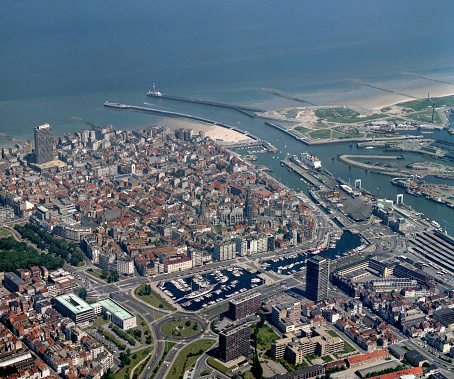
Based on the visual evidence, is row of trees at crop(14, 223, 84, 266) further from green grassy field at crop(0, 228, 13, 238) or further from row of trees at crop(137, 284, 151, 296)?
row of trees at crop(137, 284, 151, 296)

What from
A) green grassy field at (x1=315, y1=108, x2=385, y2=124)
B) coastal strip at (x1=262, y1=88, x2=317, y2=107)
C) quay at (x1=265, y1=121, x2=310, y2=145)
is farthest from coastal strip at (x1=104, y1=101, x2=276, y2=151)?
coastal strip at (x1=262, y1=88, x2=317, y2=107)

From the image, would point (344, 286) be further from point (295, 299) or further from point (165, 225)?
point (165, 225)

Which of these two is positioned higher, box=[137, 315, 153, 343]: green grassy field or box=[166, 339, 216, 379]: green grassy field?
box=[137, 315, 153, 343]: green grassy field

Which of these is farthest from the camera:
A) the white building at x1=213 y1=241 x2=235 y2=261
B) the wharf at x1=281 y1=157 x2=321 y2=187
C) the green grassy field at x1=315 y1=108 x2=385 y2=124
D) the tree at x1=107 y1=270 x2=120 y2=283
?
the green grassy field at x1=315 y1=108 x2=385 y2=124

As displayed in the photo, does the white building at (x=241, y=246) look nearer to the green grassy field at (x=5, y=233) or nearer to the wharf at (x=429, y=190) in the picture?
the green grassy field at (x=5, y=233)

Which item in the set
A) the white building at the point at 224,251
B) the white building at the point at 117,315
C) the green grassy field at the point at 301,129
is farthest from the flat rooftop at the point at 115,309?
the green grassy field at the point at 301,129

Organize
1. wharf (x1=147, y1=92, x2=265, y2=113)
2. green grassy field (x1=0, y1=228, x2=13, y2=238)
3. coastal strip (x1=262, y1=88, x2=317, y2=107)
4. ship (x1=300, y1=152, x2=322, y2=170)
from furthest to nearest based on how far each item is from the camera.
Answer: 1. coastal strip (x1=262, y1=88, x2=317, y2=107)
2. wharf (x1=147, y1=92, x2=265, y2=113)
3. ship (x1=300, y1=152, x2=322, y2=170)
4. green grassy field (x1=0, y1=228, x2=13, y2=238)
